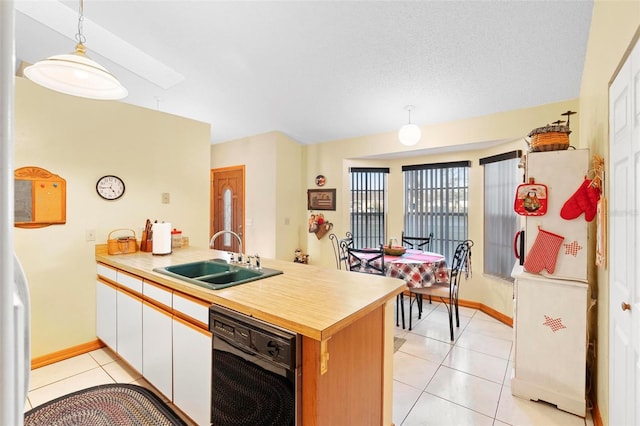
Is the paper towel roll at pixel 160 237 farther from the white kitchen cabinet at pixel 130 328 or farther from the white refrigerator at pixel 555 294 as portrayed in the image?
the white refrigerator at pixel 555 294

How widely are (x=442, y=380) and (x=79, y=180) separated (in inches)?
141

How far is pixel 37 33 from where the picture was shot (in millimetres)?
2770

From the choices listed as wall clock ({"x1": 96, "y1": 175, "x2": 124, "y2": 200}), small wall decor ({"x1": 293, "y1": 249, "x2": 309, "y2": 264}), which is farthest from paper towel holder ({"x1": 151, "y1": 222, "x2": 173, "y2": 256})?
small wall decor ({"x1": 293, "y1": 249, "x2": 309, "y2": 264})

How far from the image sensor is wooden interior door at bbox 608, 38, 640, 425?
1153 millimetres

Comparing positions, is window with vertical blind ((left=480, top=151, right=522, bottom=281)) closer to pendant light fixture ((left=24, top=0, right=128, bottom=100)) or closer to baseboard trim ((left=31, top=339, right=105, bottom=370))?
pendant light fixture ((left=24, top=0, right=128, bottom=100))

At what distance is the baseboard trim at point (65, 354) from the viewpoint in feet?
7.98

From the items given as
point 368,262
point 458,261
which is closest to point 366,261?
point 368,262

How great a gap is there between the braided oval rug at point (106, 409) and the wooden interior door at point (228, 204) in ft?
10.4

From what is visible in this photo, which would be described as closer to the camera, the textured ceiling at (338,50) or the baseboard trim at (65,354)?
the textured ceiling at (338,50)

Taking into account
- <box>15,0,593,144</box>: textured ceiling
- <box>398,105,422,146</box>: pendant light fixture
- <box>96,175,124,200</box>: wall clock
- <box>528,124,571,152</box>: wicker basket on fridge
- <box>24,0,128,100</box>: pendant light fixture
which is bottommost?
<box>96,175,124,200</box>: wall clock

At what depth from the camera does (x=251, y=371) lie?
1.31 metres

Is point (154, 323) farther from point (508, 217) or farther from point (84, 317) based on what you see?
point (508, 217)

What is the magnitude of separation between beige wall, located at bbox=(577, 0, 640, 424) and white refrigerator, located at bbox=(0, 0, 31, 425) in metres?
1.91

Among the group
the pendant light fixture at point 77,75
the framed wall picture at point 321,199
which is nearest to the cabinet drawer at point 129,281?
the pendant light fixture at point 77,75
